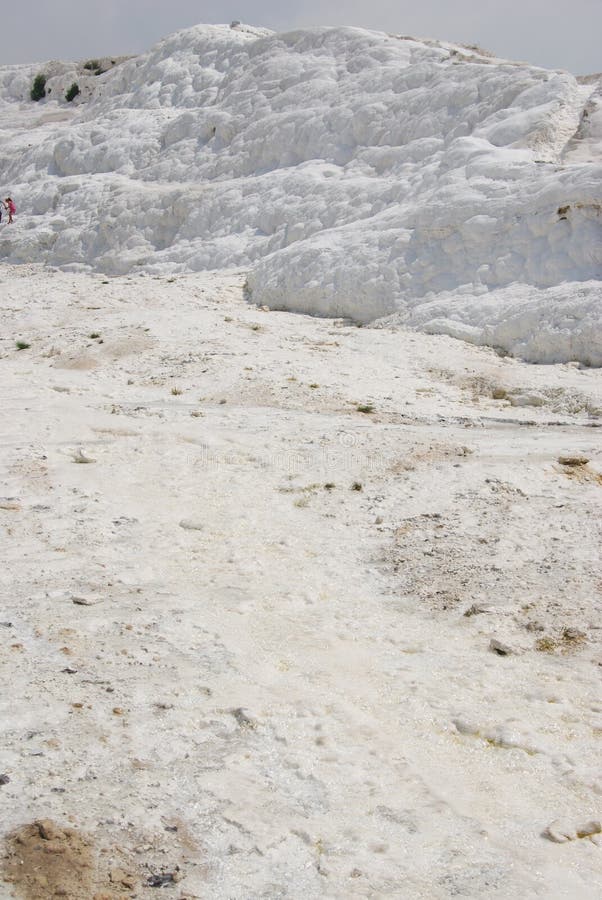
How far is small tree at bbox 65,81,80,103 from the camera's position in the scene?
44.3 meters

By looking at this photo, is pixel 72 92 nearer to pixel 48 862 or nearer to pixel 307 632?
pixel 307 632

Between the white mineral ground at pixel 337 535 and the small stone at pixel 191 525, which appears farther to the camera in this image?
the small stone at pixel 191 525

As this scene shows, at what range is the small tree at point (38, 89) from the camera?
46094 millimetres

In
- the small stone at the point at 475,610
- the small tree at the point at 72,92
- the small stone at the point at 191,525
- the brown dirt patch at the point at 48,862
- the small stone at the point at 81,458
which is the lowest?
the small stone at the point at 475,610

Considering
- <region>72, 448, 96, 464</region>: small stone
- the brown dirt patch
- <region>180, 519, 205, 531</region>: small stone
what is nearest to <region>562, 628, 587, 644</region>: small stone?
<region>180, 519, 205, 531</region>: small stone

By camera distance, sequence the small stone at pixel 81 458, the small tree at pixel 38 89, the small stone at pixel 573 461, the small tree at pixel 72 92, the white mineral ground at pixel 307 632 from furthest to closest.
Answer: the small tree at pixel 38 89, the small tree at pixel 72 92, the small stone at pixel 81 458, the small stone at pixel 573 461, the white mineral ground at pixel 307 632

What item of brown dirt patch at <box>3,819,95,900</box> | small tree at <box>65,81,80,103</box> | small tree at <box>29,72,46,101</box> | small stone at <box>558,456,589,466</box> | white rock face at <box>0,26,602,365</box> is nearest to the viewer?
brown dirt patch at <box>3,819,95,900</box>

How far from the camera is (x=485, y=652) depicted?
214 inches

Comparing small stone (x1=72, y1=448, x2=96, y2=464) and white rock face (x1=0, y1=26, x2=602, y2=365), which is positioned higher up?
white rock face (x1=0, y1=26, x2=602, y2=365)

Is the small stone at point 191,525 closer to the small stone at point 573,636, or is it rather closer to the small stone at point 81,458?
the small stone at point 81,458

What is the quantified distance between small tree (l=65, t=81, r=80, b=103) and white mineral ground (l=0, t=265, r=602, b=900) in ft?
127

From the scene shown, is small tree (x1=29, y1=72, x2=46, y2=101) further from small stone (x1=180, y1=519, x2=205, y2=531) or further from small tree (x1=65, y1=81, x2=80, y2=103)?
small stone (x1=180, y1=519, x2=205, y2=531)

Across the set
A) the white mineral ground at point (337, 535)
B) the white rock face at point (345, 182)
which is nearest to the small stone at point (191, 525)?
the white mineral ground at point (337, 535)

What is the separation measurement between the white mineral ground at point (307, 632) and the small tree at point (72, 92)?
3874 cm
